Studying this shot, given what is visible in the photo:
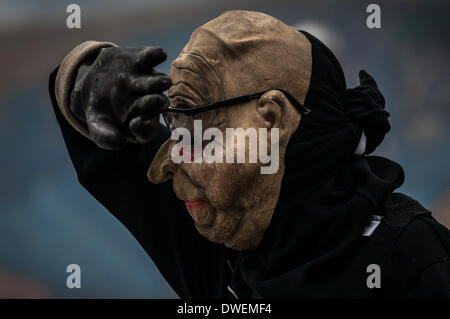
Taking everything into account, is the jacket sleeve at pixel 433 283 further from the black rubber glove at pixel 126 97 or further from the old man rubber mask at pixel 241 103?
the black rubber glove at pixel 126 97

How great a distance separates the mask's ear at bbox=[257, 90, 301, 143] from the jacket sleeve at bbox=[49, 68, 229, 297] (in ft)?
1.47

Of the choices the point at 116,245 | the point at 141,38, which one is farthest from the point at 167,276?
the point at 141,38

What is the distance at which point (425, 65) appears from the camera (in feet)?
8.79

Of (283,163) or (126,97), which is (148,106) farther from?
(283,163)

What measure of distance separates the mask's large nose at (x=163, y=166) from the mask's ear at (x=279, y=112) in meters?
0.25

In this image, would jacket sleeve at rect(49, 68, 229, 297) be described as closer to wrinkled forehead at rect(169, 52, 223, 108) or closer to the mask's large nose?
the mask's large nose

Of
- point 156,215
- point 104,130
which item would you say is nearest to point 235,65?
point 104,130

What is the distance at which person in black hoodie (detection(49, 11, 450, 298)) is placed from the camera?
136 centimetres

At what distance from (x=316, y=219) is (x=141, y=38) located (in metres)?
1.60

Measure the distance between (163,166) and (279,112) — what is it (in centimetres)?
31

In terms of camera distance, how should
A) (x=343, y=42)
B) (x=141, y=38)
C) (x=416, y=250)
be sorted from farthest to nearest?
1. (x=141, y=38)
2. (x=343, y=42)
3. (x=416, y=250)

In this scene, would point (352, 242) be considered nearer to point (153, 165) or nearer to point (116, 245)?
point (153, 165)

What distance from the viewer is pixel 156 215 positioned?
1793 millimetres

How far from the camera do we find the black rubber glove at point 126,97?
51.5 inches
